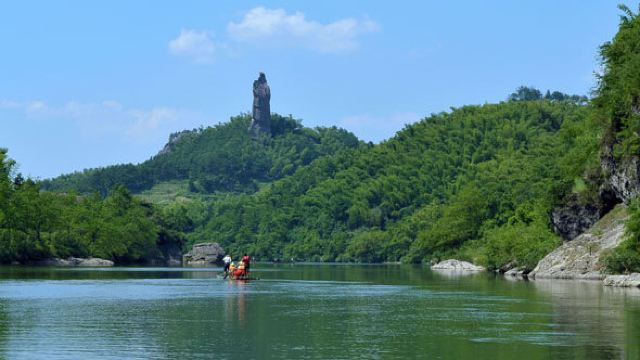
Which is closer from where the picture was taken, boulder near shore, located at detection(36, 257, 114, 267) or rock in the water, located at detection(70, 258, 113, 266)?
boulder near shore, located at detection(36, 257, 114, 267)

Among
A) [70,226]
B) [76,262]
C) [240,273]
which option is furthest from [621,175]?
[70,226]

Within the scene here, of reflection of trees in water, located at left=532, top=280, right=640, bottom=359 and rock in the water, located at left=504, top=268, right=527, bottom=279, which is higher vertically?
rock in the water, located at left=504, top=268, right=527, bottom=279

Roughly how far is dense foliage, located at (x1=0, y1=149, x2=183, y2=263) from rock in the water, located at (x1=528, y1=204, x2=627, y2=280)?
7156cm

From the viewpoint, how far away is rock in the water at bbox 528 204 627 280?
281 ft

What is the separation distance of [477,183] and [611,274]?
357ft

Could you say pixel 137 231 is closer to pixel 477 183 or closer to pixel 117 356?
pixel 477 183

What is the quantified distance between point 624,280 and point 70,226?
106 metres

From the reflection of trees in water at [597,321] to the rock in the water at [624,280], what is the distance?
147 inches

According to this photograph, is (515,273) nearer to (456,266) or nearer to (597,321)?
(456,266)

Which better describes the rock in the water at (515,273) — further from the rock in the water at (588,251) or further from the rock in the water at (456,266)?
the rock in the water at (456,266)

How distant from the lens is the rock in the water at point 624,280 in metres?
69.7

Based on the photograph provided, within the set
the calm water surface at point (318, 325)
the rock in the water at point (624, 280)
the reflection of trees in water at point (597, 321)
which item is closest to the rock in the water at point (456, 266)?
the rock in the water at point (624, 280)

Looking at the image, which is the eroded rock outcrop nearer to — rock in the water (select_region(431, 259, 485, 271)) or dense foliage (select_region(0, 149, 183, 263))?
rock in the water (select_region(431, 259, 485, 271))

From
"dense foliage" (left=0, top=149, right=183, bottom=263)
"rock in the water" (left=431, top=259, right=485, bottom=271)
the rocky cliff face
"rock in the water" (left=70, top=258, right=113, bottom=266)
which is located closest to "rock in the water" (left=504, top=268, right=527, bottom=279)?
the rocky cliff face
